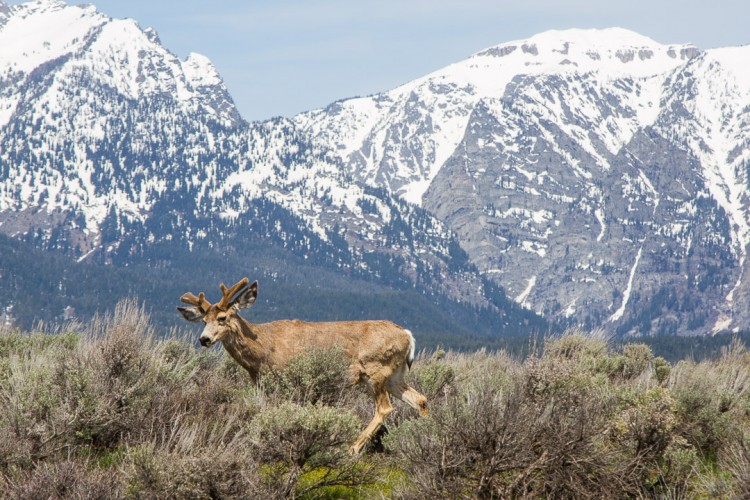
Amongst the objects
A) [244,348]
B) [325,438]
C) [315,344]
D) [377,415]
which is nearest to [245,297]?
[244,348]

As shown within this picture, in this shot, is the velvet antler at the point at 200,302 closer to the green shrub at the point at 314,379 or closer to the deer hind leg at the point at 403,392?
the green shrub at the point at 314,379

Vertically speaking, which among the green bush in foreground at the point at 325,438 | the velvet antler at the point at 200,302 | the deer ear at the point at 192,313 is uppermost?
the velvet antler at the point at 200,302

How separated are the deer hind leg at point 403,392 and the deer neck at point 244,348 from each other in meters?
1.95

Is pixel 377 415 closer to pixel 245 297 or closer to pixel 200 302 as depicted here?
pixel 245 297

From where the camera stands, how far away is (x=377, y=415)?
530 inches

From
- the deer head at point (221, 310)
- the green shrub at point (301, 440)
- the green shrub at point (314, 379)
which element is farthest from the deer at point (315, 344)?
the green shrub at point (301, 440)

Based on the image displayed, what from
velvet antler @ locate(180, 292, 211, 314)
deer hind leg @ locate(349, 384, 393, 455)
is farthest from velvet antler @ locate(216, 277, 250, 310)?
deer hind leg @ locate(349, 384, 393, 455)

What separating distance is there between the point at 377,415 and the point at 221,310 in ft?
9.10

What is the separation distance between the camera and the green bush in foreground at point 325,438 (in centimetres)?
946

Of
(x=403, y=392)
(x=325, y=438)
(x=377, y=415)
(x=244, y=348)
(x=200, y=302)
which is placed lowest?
(x=377, y=415)

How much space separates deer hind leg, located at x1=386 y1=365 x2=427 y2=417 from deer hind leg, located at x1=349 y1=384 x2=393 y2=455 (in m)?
0.27

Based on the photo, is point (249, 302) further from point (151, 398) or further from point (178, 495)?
point (178, 495)

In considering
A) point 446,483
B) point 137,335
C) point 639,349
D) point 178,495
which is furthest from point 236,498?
point 639,349

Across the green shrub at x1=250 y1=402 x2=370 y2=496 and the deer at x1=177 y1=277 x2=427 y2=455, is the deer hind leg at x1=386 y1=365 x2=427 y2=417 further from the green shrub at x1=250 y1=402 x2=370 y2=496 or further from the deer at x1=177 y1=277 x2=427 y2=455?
the green shrub at x1=250 y1=402 x2=370 y2=496
